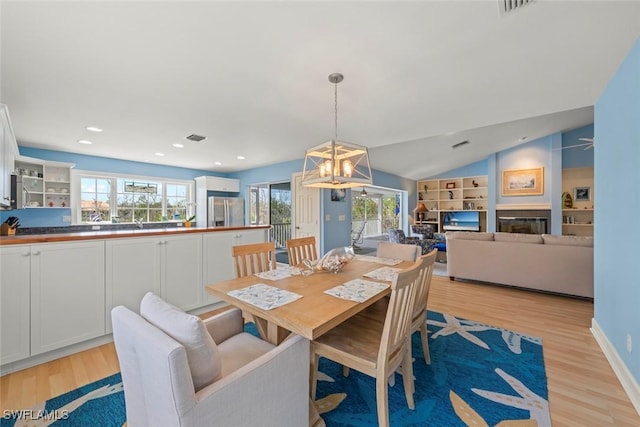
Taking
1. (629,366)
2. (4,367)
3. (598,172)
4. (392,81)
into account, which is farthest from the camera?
(598,172)

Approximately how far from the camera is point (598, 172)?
8.13ft

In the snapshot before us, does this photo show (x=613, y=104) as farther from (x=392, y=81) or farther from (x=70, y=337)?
(x=70, y=337)

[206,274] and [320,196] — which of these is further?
[320,196]

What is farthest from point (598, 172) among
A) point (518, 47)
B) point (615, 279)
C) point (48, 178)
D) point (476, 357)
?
point (48, 178)

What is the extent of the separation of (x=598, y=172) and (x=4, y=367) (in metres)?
5.33

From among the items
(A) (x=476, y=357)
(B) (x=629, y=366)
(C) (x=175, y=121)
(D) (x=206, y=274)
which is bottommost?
(A) (x=476, y=357)

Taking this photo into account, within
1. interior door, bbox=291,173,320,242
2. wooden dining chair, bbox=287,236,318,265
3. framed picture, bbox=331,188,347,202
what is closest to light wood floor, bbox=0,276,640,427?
wooden dining chair, bbox=287,236,318,265

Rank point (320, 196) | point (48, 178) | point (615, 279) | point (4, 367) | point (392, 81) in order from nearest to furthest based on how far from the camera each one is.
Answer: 1. point (4, 367)
2. point (615, 279)
3. point (392, 81)
4. point (48, 178)
5. point (320, 196)

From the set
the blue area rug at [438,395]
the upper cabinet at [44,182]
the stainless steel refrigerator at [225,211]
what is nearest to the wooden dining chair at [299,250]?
the blue area rug at [438,395]

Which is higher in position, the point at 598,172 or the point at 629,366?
the point at 598,172

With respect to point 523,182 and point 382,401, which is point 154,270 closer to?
point 382,401

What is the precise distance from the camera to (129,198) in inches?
215

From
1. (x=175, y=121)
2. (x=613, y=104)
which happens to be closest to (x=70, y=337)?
(x=175, y=121)

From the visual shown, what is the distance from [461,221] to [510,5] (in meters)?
8.20
